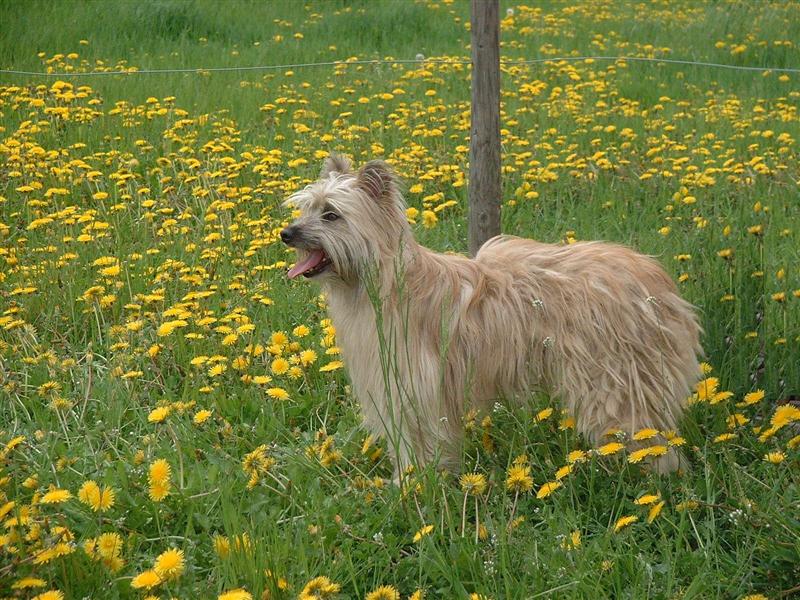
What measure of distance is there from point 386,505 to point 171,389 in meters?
1.51

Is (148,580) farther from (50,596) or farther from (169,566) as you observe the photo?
(50,596)

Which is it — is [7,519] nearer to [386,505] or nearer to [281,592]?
[281,592]

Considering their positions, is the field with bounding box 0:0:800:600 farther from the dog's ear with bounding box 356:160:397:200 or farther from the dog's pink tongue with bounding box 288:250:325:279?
the dog's ear with bounding box 356:160:397:200

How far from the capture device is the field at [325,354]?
9.36 ft

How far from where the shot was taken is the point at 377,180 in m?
3.71

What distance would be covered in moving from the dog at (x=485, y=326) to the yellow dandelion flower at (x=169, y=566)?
1076 mm

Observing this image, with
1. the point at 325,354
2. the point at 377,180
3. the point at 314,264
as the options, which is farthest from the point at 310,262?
the point at 325,354

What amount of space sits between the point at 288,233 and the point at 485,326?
0.79 metres

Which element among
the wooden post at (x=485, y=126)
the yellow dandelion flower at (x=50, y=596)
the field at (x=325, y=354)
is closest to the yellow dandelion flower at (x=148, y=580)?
the field at (x=325, y=354)

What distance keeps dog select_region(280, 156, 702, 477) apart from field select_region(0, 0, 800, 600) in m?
0.12

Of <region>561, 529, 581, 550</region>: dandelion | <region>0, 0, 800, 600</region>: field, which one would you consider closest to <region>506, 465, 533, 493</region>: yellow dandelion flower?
<region>0, 0, 800, 600</region>: field

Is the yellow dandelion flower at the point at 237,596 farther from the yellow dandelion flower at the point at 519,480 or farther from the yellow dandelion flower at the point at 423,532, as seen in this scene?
the yellow dandelion flower at the point at 519,480

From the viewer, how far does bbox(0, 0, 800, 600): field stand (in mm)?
2854

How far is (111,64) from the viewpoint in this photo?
1011 centimetres
